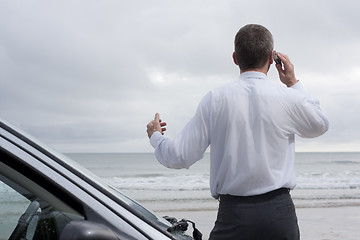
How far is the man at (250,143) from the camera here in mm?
2197

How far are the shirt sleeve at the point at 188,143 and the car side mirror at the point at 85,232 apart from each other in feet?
3.22

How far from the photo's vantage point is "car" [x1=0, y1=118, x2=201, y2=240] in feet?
4.53

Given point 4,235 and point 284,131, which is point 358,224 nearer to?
point 284,131

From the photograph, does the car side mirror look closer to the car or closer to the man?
the car

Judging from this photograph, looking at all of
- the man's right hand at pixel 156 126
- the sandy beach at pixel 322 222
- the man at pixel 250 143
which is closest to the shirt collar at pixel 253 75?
the man at pixel 250 143

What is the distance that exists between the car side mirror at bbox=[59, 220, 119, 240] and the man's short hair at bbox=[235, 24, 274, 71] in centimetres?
134

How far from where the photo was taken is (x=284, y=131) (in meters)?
2.30

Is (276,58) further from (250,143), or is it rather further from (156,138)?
(156,138)

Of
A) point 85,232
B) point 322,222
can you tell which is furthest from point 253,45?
point 322,222

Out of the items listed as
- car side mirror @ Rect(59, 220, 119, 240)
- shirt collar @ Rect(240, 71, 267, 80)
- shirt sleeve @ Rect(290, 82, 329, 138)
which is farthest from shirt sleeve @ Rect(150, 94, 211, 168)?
car side mirror @ Rect(59, 220, 119, 240)

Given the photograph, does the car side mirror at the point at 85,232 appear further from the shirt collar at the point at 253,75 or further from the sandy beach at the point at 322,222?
the sandy beach at the point at 322,222

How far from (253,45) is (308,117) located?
445 mm

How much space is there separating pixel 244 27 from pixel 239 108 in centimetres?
42

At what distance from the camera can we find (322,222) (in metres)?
11.4
